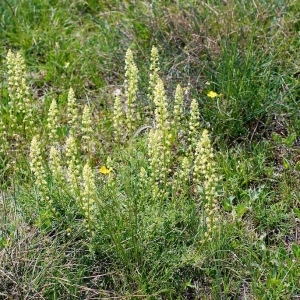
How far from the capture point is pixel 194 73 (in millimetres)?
4805

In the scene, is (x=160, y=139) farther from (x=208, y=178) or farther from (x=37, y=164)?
(x=37, y=164)

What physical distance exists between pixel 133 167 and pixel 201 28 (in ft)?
4.92

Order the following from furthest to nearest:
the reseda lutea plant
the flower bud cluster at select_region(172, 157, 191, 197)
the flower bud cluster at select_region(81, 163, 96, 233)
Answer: the flower bud cluster at select_region(172, 157, 191, 197)
the reseda lutea plant
the flower bud cluster at select_region(81, 163, 96, 233)

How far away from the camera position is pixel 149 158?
13.6 feet

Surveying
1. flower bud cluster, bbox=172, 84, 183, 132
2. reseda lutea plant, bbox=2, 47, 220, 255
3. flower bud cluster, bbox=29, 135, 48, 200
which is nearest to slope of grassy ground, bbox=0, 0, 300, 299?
reseda lutea plant, bbox=2, 47, 220, 255

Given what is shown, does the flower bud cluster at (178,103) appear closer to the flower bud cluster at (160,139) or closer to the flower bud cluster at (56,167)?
the flower bud cluster at (160,139)

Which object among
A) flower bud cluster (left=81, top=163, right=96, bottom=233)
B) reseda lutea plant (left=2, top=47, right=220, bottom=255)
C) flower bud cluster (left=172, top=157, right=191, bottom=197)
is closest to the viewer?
flower bud cluster (left=81, top=163, right=96, bottom=233)

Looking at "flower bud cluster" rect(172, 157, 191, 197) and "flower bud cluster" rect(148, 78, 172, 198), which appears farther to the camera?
"flower bud cluster" rect(172, 157, 191, 197)

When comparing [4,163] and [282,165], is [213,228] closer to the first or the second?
[282,165]

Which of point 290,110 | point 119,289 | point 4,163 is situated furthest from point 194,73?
point 119,289

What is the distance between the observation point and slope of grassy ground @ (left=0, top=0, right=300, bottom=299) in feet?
11.3

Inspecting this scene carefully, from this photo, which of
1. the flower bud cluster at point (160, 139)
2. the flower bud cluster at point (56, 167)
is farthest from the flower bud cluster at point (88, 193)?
the flower bud cluster at point (160, 139)

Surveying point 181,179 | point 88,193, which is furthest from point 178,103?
point 88,193

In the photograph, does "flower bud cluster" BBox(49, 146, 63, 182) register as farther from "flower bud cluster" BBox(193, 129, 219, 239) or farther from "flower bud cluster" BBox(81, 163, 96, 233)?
"flower bud cluster" BBox(193, 129, 219, 239)
